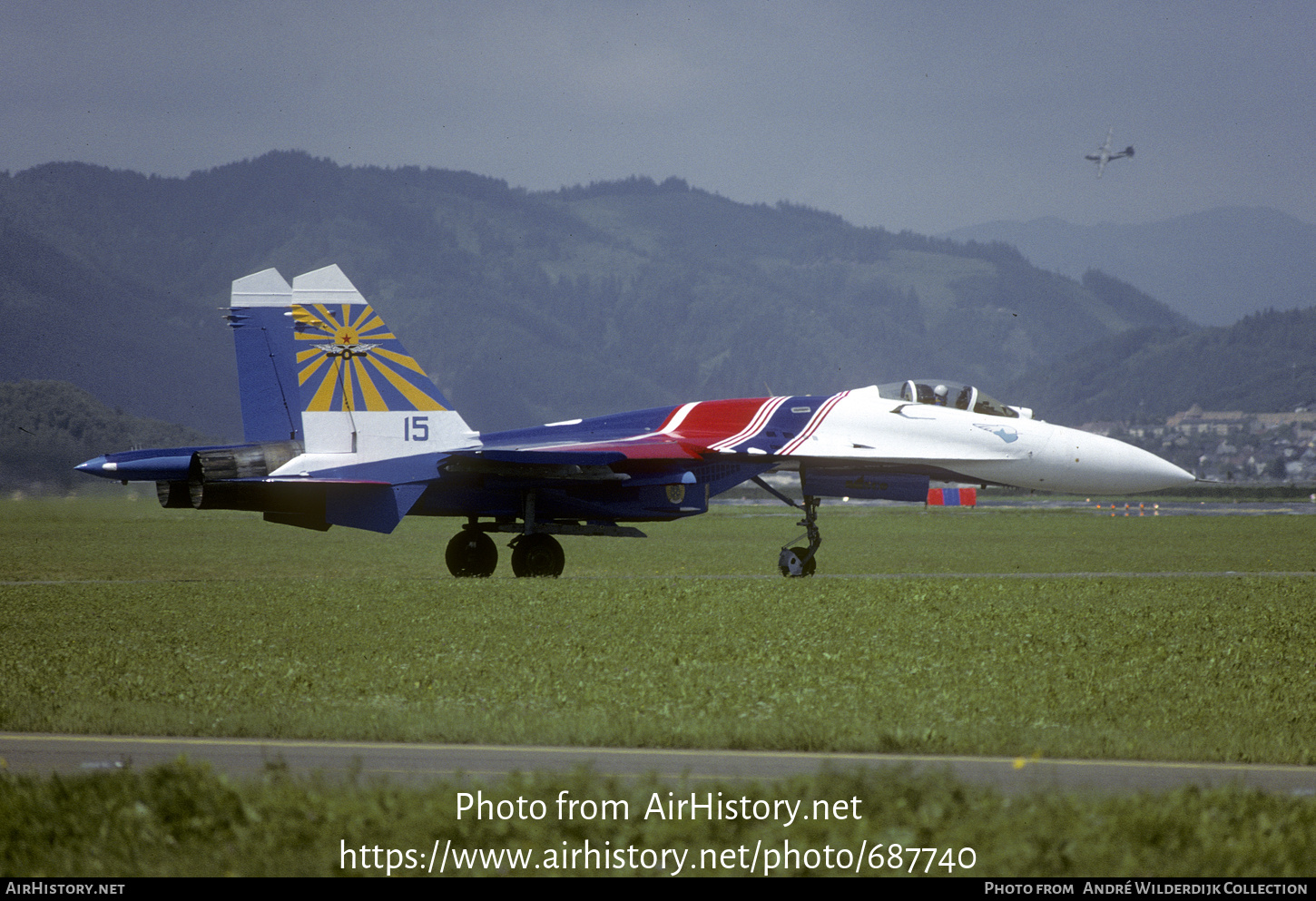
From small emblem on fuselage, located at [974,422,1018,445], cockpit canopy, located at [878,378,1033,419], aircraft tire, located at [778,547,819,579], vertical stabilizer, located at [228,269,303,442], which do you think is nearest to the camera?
small emblem on fuselage, located at [974,422,1018,445]

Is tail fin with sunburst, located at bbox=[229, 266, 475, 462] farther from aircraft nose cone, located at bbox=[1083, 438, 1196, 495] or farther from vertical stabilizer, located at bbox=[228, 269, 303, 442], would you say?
aircraft nose cone, located at bbox=[1083, 438, 1196, 495]

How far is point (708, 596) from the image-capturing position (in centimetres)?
1666

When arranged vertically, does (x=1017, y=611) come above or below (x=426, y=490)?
below

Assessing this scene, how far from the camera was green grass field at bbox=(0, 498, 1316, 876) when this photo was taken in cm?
534

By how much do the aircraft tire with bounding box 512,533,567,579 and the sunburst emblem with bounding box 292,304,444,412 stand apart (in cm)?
303

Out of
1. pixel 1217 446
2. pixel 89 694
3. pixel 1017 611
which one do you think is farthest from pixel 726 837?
pixel 1217 446

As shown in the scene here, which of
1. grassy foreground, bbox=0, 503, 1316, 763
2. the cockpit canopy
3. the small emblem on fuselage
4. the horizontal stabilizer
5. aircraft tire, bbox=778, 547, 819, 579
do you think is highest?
the cockpit canopy

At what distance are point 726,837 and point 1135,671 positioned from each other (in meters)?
7.36

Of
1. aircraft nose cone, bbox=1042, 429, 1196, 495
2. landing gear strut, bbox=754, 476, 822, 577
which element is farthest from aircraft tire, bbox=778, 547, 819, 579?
aircraft nose cone, bbox=1042, 429, 1196, 495

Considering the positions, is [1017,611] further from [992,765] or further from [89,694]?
[89,694]

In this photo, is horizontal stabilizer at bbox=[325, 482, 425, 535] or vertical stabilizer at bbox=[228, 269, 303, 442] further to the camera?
vertical stabilizer at bbox=[228, 269, 303, 442]

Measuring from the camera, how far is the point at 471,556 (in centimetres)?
2131

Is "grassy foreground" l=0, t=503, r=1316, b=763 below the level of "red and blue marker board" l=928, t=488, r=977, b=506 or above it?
below

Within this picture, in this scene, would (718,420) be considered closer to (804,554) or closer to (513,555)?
(804,554)
